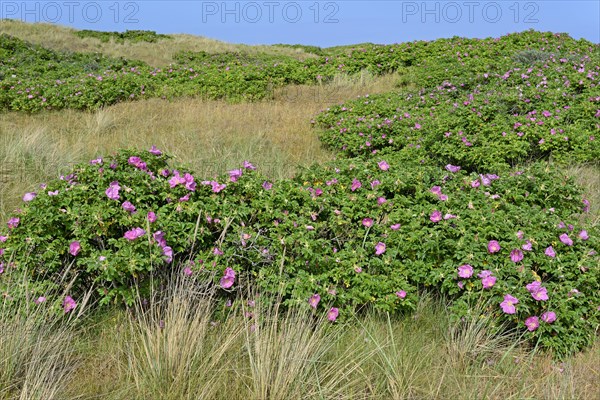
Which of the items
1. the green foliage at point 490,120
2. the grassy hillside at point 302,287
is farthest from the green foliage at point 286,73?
the grassy hillside at point 302,287

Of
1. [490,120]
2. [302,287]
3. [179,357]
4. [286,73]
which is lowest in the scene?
[179,357]

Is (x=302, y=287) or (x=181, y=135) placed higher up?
(x=181, y=135)

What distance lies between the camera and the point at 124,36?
26875 mm

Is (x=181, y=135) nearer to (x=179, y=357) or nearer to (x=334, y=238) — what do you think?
(x=334, y=238)

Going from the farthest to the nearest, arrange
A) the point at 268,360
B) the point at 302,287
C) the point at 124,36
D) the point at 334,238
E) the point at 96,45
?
the point at 124,36 → the point at 96,45 → the point at 334,238 → the point at 302,287 → the point at 268,360

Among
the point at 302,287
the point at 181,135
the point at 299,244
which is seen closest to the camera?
the point at 302,287

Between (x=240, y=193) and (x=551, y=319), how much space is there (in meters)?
2.16

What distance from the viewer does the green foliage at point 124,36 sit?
1001 inches

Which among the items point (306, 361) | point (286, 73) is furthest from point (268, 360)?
point (286, 73)

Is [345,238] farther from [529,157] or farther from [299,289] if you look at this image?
[529,157]

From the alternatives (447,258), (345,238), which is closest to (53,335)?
(345,238)

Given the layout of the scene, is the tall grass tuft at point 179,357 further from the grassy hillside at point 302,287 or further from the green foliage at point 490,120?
the green foliage at point 490,120

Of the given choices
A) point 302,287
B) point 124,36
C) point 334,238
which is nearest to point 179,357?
point 302,287

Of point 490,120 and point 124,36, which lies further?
point 124,36
